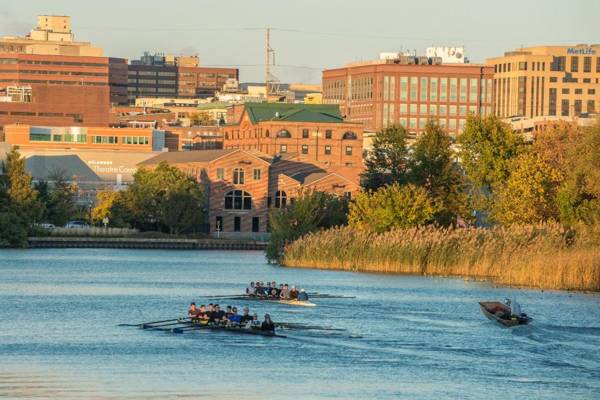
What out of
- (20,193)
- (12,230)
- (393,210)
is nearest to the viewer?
(393,210)

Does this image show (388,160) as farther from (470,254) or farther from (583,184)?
(470,254)

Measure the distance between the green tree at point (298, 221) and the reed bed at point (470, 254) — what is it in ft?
14.8

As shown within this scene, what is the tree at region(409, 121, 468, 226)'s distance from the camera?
160 meters

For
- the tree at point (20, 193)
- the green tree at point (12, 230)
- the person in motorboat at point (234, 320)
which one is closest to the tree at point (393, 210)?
the green tree at point (12, 230)

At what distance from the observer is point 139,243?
19300cm

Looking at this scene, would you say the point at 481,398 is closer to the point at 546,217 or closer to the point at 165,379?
the point at 165,379

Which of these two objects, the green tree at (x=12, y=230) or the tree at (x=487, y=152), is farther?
the green tree at (x=12, y=230)

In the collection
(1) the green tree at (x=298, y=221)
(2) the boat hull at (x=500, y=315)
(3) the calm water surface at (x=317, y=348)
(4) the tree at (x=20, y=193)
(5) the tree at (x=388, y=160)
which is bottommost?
(3) the calm water surface at (x=317, y=348)

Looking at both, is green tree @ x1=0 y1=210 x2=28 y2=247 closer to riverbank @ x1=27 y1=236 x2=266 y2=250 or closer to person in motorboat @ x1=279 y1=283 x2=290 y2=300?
riverbank @ x1=27 y1=236 x2=266 y2=250

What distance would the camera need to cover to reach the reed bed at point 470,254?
351 ft

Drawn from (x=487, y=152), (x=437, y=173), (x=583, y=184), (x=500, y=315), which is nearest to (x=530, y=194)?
(x=583, y=184)

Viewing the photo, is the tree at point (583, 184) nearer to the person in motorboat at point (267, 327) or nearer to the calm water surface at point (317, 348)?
the calm water surface at point (317, 348)

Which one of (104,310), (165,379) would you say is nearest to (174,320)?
(104,310)

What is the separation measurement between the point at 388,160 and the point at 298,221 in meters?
22.3
